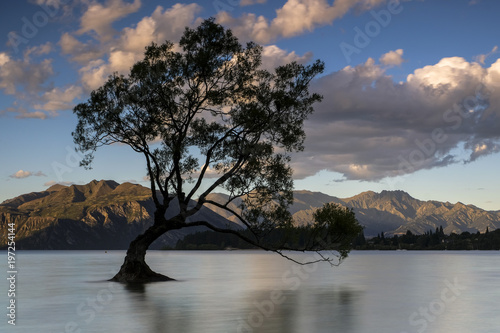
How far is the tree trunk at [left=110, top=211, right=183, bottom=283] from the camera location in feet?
192

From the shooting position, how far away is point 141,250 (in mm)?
59031

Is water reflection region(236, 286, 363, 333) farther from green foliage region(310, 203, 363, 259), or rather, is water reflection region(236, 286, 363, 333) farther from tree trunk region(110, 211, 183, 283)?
tree trunk region(110, 211, 183, 283)

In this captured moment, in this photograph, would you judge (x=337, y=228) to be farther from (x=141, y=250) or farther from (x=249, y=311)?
(x=141, y=250)

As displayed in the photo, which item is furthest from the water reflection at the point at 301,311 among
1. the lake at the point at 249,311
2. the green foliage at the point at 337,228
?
the green foliage at the point at 337,228

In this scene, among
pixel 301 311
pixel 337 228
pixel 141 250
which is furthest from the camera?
pixel 141 250

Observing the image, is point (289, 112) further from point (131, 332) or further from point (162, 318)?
point (131, 332)

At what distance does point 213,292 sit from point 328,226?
13.4m

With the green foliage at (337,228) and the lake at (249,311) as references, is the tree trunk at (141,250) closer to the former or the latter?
the lake at (249,311)

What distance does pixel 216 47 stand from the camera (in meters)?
57.6

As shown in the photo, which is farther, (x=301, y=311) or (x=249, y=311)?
(x=249, y=311)

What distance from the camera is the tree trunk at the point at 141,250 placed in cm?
5866

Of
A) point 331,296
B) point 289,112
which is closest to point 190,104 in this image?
point 289,112

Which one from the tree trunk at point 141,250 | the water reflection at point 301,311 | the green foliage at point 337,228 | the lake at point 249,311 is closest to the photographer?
the water reflection at point 301,311

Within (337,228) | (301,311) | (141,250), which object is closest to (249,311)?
(301,311)
